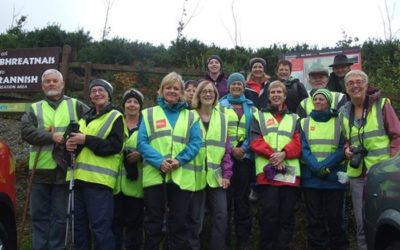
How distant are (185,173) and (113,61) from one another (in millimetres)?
11820

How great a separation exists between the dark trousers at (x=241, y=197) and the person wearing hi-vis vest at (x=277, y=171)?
195 mm

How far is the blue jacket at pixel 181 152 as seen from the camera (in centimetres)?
560

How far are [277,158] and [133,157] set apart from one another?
1665 millimetres

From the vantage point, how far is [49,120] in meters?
6.01

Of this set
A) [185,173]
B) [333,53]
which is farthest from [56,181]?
[333,53]

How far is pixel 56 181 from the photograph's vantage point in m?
5.84

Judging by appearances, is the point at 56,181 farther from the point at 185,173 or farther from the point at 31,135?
the point at 185,173

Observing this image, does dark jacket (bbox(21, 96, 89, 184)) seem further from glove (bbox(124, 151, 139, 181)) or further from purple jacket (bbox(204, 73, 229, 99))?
purple jacket (bbox(204, 73, 229, 99))

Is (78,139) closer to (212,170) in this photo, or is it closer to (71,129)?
(71,129)

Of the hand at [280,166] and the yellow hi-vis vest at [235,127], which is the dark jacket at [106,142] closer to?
the yellow hi-vis vest at [235,127]

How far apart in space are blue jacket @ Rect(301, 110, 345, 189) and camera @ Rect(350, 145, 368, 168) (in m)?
0.36

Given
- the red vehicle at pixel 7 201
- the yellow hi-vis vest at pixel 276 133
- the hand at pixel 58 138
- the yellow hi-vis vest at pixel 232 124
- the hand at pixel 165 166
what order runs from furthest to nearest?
the yellow hi-vis vest at pixel 232 124 → the yellow hi-vis vest at pixel 276 133 → the hand at pixel 58 138 → the hand at pixel 165 166 → the red vehicle at pixel 7 201

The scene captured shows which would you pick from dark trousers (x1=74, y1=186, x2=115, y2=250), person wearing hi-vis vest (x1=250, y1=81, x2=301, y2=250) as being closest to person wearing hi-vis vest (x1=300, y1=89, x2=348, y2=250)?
person wearing hi-vis vest (x1=250, y1=81, x2=301, y2=250)

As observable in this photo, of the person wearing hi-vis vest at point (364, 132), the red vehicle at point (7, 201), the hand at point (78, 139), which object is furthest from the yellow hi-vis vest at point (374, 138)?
the red vehicle at point (7, 201)
